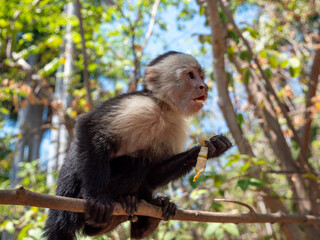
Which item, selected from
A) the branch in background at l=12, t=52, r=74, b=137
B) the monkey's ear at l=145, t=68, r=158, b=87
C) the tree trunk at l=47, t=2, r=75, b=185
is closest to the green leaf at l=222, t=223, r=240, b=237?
the monkey's ear at l=145, t=68, r=158, b=87

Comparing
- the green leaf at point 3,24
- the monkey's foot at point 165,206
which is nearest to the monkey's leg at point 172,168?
the monkey's foot at point 165,206

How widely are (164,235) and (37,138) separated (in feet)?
48.9

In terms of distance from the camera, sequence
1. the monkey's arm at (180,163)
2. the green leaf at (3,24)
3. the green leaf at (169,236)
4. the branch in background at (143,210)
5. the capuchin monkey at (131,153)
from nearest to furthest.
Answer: the branch in background at (143,210)
the capuchin monkey at (131,153)
the monkey's arm at (180,163)
the green leaf at (169,236)
the green leaf at (3,24)

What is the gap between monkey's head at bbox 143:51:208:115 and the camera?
4293 mm

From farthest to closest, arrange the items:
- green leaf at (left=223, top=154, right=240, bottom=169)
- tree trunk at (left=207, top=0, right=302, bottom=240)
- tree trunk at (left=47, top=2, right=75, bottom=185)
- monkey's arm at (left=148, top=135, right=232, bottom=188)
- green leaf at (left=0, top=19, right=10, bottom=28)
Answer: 1. tree trunk at (left=47, top=2, right=75, bottom=185)
2. green leaf at (left=0, top=19, right=10, bottom=28)
3. tree trunk at (left=207, top=0, right=302, bottom=240)
4. green leaf at (left=223, top=154, right=240, bottom=169)
5. monkey's arm at (left=148, top=135, right=232, bottom=188)

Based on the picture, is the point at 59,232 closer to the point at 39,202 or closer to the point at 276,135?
the point at 39,202

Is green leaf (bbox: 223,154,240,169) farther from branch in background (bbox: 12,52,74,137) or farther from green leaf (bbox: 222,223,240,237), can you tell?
branch in background (bbox: 12,52,74,137)

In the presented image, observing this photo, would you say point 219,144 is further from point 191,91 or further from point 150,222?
point 150,222

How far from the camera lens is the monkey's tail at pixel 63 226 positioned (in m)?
3.74

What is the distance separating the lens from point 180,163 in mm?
3938

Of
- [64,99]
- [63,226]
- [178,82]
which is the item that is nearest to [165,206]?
[63,226]

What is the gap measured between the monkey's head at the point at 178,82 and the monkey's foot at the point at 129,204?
1.31 meters

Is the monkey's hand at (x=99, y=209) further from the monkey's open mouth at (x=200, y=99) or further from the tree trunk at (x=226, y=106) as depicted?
the tree trunk at (x=226, y=106)

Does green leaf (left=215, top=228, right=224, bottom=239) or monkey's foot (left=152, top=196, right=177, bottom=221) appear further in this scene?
green leaf (left=215, top=228, right=224, bottom=239)
